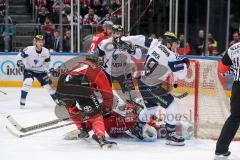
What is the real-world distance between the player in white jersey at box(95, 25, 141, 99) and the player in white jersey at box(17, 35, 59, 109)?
1350 millimetres

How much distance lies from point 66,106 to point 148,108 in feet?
2.67

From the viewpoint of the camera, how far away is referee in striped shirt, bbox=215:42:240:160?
4.63 meters

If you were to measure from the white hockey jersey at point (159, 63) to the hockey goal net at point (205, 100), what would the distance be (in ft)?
1.47

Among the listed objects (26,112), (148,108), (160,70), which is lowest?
(26,112)

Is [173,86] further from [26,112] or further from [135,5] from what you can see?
[135,5]

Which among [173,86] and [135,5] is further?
[135,5]

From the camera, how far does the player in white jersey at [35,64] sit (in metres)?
8.23

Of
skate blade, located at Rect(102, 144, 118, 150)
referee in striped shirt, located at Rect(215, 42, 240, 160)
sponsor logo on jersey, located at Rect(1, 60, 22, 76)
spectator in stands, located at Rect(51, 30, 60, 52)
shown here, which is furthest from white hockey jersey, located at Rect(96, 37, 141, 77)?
spectator in stands, located at Rect(51, 30, 60, 52)

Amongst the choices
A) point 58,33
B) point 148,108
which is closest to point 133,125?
point 148,108

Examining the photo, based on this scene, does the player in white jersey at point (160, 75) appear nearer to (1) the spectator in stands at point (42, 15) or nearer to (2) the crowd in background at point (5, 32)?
(2) the crowd in background at point (5, 32)

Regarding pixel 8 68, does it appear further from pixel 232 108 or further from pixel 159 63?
pixel 232 108

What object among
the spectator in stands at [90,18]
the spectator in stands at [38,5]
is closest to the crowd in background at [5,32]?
the spectator in stands at [38,5]

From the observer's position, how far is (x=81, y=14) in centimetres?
1205

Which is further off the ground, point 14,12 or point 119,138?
point 14,12
